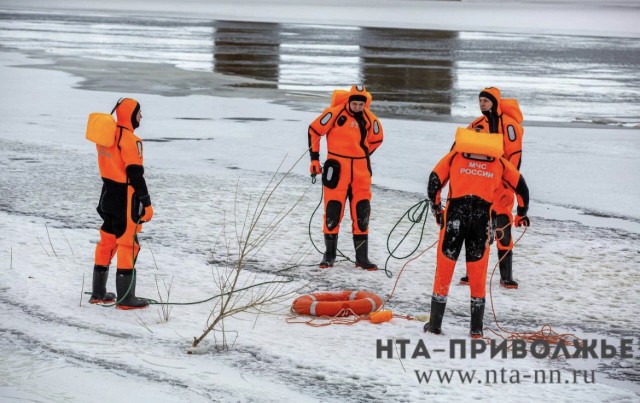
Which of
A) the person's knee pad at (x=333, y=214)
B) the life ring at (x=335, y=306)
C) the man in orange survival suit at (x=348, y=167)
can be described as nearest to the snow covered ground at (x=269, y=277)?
the life ring at (x=335, y=306)

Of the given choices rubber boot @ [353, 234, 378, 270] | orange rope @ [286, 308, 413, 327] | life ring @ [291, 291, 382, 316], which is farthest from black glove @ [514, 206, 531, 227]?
rubber boot @ [353, 234, 378, 270]

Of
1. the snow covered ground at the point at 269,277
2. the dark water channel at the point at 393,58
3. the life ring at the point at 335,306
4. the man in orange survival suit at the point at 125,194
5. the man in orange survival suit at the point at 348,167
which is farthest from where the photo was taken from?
the dark water channel at the point at 393,58

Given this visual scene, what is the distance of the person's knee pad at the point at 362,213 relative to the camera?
873 centimetres

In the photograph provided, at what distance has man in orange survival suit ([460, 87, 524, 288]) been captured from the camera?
26.7ft

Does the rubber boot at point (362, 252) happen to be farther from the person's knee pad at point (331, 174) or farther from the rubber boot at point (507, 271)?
the rubber boot at point (507, 271)

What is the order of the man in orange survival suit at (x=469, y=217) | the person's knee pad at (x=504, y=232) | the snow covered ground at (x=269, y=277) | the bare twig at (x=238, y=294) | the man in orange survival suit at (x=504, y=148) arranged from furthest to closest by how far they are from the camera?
the person's knee pad at (x=504, y=232), the man in orange survival suit at (x=504, y=148), the man in orange survival suit at (x=469, y=217), the bare twig at (x=238, y=294), the snow covered ground at (x=269, y=277)

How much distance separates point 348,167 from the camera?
868cm

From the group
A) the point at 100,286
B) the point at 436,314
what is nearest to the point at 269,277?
the point at 100,286

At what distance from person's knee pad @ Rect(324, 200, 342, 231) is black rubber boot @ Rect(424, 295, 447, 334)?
210 cm

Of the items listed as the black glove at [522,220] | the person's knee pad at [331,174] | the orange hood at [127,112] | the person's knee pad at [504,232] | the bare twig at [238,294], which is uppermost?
the orange hood at [127,112]

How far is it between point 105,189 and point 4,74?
702 inches

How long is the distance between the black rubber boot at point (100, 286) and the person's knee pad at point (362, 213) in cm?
253

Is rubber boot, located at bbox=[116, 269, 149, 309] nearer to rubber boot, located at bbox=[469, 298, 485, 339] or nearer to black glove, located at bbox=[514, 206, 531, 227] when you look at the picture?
rubber boot, located at bbox=[469, 298, 485, 339]

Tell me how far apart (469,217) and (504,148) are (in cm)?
164
